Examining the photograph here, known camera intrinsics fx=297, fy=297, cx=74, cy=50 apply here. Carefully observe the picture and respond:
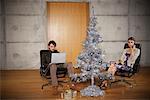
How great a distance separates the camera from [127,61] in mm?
8047

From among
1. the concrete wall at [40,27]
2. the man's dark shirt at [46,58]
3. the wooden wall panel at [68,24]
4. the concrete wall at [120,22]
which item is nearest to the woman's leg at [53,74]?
the man's dark shirt at [46,58]

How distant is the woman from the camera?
25.4ft

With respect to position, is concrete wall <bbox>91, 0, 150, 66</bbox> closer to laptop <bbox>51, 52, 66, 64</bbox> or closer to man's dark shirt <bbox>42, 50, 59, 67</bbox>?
man's dark shirt <bbox>42, 50, 59, 67</bbox>

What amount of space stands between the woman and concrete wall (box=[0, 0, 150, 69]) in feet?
10.9

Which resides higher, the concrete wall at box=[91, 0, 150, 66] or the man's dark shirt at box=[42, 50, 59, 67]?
the concrete wall at box=[91, 0, 150, 66]

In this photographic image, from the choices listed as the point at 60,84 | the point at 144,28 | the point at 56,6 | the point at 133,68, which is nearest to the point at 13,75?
the point at 60,84

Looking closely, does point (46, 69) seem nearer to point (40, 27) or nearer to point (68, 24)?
point (40, 27)

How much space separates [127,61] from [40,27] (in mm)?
4297

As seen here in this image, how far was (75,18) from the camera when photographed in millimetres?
11641

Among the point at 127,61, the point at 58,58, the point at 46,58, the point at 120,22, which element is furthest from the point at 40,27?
the point at 127,61

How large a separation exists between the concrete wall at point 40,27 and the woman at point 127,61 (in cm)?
333

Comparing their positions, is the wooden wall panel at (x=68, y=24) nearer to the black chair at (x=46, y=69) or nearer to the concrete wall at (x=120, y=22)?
the concrete wall at (x=120, y=22)

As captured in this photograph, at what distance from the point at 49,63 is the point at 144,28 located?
17.4ft

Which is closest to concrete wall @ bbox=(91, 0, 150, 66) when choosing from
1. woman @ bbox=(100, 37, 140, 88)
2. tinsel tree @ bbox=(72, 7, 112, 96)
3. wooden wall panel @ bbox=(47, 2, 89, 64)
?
wooden wall panel @ bbox=(47, 2, 89, 64)
